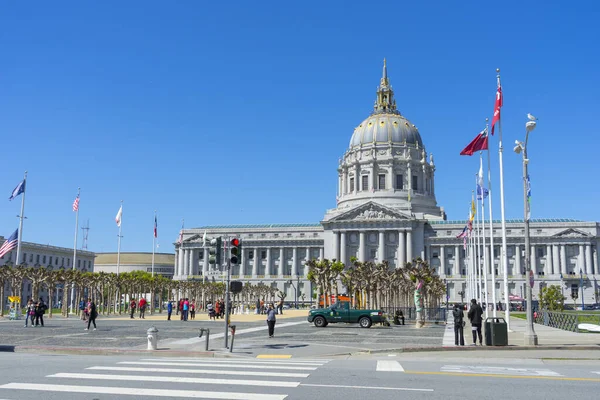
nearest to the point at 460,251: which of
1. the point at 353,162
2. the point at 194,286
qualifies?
the point at 353,162

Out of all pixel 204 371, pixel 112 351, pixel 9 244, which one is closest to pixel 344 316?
pixel 112 351

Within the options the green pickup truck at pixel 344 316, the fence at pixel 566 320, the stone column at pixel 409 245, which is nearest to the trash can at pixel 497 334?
the fence at pixel 566 320

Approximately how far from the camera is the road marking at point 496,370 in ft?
54.2

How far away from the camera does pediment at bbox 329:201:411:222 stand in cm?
12762

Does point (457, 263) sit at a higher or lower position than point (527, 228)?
higher

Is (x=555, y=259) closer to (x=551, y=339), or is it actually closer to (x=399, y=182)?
(x=399, y=182)

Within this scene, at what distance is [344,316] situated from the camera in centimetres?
4091

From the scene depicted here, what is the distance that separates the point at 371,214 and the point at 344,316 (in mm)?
89262

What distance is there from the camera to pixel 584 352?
2273 centimetres

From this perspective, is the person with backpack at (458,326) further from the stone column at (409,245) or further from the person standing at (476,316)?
the stone column at (409,245)

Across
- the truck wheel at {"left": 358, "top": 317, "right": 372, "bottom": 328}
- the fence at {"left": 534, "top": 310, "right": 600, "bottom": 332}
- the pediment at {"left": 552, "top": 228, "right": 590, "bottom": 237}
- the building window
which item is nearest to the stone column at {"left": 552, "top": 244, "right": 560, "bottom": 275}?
the pediment at {"left": 552, "top": 228, "right": 590, "bottom": 237}

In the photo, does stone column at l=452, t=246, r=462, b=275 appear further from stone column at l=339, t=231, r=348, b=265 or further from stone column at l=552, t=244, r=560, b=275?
stone column at l=339, t=231, r=348, b=265

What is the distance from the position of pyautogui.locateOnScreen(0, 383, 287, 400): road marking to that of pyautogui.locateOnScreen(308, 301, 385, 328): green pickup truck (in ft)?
93.2

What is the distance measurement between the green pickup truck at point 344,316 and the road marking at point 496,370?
22.0 m
